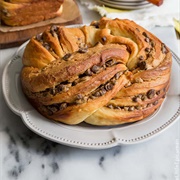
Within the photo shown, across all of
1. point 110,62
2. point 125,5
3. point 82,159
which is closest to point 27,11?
point 125,5

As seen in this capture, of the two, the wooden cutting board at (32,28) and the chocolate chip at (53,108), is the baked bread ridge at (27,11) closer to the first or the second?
the wooden cutting board at (32,28)

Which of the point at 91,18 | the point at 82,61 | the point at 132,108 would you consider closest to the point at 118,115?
the point at 132,108

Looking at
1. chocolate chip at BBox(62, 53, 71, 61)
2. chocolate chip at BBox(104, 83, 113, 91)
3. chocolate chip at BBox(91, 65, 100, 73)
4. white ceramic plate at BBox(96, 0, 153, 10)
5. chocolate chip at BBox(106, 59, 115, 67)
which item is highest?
chocolate chip at BBox(62, 53, 71, 61)

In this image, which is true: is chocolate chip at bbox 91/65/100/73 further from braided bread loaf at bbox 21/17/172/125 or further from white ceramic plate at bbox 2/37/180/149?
white ceramic plate at bbox 2/37/180/149

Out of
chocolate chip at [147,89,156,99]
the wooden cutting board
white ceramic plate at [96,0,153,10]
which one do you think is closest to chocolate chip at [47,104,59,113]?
chocolate chip at [147,89,156,99]

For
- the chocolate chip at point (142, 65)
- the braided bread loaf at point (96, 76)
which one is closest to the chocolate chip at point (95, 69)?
the braided bread loaf at point (96, 76)

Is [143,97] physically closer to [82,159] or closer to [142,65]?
[142,65]
